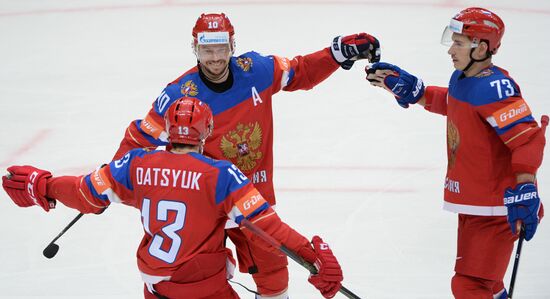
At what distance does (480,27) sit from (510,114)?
41 centimetres

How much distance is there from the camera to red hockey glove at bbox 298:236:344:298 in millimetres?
3521

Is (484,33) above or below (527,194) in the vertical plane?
above

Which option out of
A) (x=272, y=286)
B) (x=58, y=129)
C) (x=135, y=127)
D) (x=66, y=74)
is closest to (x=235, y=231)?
(x=272, y=286)

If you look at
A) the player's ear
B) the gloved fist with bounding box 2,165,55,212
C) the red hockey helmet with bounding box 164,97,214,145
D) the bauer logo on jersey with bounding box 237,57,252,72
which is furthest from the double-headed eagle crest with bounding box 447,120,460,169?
the gloved fist with bounding box 2,165,55,212

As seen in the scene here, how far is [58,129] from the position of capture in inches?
278

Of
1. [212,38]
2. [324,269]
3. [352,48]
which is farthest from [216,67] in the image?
[324,269]

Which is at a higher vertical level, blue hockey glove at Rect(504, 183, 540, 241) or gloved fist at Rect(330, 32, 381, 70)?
gloved fist at Rect(330, 32, 381, 70)

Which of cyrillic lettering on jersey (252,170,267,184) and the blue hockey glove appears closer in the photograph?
the blue hockey glove

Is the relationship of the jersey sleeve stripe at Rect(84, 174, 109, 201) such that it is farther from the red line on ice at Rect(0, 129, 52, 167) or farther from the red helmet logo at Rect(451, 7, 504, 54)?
the red line on ice at Rect(0, 129, 52, 167)

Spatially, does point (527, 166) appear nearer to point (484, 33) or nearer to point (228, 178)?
point (484, 33)

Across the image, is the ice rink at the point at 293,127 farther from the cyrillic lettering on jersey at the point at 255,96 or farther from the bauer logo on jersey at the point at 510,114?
the bauer logo on jersey at the point at 510,114

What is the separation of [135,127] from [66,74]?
13.9 ft

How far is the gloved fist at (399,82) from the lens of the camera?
14.6ft

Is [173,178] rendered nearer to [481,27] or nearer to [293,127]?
[481,27]
